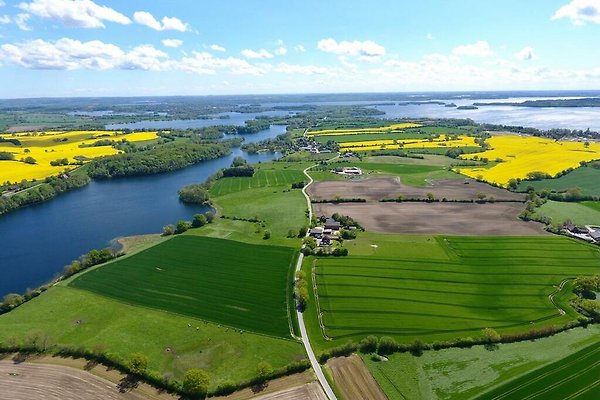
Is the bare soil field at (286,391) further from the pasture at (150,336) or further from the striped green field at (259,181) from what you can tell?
the striped green field at (259,181)

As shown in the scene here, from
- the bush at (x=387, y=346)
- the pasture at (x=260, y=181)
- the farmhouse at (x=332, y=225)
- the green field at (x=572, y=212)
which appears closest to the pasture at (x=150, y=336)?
the bush at (x=387, y=346)

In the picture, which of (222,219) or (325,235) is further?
(222,219)

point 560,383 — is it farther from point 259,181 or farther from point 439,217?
point 259,181

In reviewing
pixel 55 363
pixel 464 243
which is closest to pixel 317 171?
pixel 464 243

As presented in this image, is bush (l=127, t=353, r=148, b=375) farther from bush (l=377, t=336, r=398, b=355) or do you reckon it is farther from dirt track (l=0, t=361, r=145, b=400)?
bush (l=377, t=336, r=398, b=355)

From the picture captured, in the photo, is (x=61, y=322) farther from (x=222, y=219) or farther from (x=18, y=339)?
(x=222, y=219)
